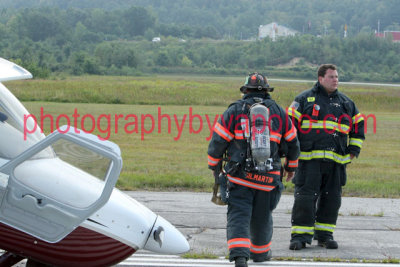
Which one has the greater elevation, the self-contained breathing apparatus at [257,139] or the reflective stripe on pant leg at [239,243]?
the self-contained breathing apparatus at [257,139]

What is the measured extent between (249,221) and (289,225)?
2.53m

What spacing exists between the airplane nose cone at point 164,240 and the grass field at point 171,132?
5579 mm

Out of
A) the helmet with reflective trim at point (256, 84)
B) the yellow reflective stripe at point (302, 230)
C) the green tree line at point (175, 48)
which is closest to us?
the helmet with reflective trim at point (256, 84)

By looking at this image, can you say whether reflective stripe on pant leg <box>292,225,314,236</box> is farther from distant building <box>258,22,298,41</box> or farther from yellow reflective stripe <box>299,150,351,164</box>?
distant building <box>258,22,298,41</box>

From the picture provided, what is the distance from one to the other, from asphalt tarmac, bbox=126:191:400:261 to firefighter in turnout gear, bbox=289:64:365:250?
33cm

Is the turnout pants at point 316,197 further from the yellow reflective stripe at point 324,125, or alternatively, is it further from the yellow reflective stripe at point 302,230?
the yellow reflective stripe at point 324,125

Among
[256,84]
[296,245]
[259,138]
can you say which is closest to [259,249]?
[296,245]

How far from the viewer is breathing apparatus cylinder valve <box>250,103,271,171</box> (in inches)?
230

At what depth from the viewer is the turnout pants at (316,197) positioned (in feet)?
24.3

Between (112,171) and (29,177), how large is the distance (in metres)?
0.70

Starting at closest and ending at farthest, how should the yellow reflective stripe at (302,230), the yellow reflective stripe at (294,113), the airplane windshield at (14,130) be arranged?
the airplane windshield at (14,130) → the yellow reflective stripe at (302,230) → the yellow reflective stripe at (294,113)

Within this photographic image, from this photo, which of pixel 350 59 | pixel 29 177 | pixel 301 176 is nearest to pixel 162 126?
pixel 301 176

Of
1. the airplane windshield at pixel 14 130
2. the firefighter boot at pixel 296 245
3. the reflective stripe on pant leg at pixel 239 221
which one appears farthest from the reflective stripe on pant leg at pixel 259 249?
the airplane windshield at pixel 14 130

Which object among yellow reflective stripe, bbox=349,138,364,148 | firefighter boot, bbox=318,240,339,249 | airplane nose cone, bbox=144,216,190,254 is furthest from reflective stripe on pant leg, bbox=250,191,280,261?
yellow reflective stripe, bbox=349,138,364,148
